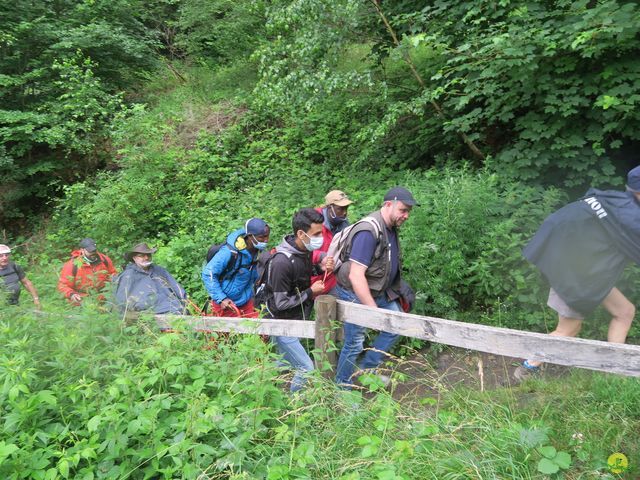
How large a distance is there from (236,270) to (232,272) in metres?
0.05

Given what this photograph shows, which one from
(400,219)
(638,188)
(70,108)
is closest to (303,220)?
(400,219)

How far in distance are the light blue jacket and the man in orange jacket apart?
1.91 metres

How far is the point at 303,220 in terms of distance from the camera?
4148 millimetres

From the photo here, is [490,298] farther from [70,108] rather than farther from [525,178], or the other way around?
[70,108]

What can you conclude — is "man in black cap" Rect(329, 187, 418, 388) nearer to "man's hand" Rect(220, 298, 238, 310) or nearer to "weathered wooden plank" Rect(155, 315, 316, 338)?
"weathered wooden plank" Rect(155, 315, 316, 338)

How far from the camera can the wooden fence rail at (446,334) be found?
8.50 feet

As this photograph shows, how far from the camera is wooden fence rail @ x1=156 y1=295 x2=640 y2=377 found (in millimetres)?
2592

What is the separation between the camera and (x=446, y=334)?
125 inches

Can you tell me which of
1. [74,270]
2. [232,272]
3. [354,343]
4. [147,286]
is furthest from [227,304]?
[74,270]

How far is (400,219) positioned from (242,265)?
5.84 ft

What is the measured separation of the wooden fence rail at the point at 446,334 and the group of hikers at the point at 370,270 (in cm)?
24

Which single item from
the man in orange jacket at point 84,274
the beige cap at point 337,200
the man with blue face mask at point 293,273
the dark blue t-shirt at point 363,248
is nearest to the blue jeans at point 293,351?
the man with blue face mask at point 293,273

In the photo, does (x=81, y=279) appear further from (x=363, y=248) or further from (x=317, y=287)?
(x=363, y=248)

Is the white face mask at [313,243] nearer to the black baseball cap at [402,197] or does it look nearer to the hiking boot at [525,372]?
the black baseball cap at [402,197]
